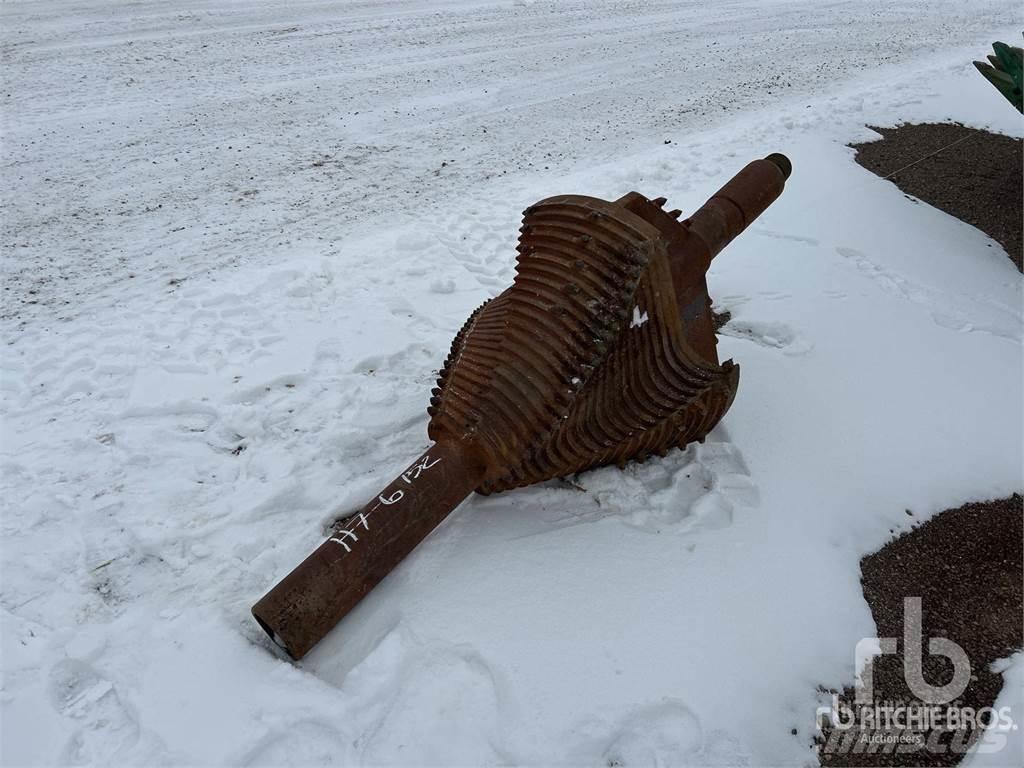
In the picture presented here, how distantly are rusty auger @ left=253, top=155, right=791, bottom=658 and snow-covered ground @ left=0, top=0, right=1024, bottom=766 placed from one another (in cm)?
21

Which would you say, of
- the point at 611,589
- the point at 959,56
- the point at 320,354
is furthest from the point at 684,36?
the point at 611,589

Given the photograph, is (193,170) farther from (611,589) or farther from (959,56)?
(959,56)

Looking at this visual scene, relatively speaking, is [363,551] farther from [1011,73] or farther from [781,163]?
[1011,73]

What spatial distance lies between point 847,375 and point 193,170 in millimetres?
4412

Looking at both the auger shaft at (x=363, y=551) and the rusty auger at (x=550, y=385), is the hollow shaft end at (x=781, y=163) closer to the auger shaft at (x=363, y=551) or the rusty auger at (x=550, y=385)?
the rusty auger at (x=550, y=385)

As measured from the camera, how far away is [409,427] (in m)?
3.00

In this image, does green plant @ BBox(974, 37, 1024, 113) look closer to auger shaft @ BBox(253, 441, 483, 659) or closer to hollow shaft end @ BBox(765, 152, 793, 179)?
hollow shaft end @ BBox(765, 152, 793, 179)

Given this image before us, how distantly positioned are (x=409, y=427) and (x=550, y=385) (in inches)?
36.9

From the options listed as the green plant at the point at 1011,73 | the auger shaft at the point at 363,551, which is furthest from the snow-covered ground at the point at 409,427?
the green plant at the point at 1011,73

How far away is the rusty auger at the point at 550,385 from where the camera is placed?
7.08 ft

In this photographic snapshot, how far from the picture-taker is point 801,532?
261 cm

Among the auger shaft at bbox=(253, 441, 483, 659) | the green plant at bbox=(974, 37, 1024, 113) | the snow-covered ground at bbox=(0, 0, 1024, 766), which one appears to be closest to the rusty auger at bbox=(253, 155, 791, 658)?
the auger shaft at bbox=(253, 441, 483, 659)

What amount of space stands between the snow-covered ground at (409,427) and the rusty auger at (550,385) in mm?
213

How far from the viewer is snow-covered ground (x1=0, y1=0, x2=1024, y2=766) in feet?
6.79
